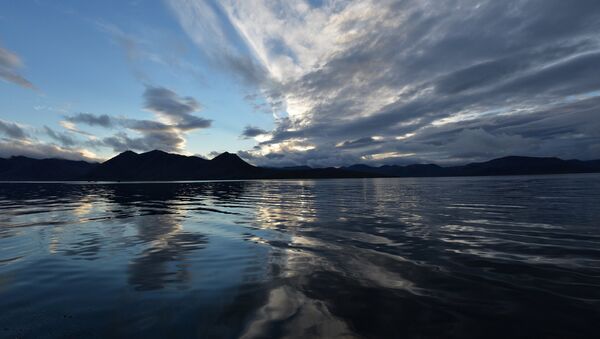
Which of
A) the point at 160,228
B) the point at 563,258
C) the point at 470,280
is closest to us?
the point at 470,280

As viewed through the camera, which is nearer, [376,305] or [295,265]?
[376,305]

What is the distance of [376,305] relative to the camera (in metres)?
8.18

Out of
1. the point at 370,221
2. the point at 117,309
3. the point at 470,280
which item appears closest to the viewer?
the point at 117,309

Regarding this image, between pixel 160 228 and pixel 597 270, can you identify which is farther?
pixel 160 228

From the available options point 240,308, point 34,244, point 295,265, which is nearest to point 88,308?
point 240,308

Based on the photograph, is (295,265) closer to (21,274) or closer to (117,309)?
(117,309)

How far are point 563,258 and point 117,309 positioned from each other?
17.4 meters

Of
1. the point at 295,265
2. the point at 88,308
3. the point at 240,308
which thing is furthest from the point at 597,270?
the point at 88,308

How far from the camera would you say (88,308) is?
827 cm

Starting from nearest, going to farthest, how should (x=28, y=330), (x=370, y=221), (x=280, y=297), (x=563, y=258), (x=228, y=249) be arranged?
(x=28, y=330) < (x=280, y=297) < (x=563, y=258) < (x=228, y=249) < (x=370, y=221)

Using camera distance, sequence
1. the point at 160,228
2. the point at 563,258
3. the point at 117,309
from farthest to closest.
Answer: the point at 160,228, the point at 563,258, the point at 117,309

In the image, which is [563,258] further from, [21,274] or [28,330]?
[21,274]

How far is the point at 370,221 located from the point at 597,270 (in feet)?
47.3

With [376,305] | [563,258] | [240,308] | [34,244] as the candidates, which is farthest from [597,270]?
[34,244]
